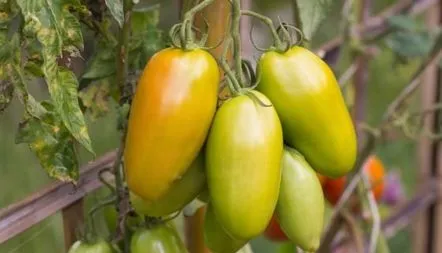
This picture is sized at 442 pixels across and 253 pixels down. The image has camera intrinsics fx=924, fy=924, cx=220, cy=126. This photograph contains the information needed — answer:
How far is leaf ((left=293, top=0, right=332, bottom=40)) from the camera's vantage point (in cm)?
76

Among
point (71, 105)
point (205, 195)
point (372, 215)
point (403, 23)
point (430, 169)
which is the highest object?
point (71, 105)

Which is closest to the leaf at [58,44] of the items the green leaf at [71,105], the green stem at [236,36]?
the green leaf at [71,105]

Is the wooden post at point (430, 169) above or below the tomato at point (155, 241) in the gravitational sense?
below

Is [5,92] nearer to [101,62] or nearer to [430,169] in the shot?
[101,62]

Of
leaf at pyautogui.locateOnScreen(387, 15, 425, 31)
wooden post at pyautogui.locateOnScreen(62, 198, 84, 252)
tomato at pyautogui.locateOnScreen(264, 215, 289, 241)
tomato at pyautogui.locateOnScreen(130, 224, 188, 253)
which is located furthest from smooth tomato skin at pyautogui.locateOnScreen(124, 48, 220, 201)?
leaf at pyautogui.locateOnScreen(387, 15, 425, 31)

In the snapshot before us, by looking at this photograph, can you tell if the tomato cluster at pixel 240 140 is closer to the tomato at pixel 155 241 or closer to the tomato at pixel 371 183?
the tomato at pixel 155 241

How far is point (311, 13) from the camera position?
0.76 m

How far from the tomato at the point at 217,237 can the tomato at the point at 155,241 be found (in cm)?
4

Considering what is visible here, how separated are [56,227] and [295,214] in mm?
295

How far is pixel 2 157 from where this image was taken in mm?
809

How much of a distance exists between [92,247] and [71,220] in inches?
5.9

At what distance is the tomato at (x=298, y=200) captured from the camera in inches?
26.1

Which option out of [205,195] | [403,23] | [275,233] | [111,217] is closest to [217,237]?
[205,195]

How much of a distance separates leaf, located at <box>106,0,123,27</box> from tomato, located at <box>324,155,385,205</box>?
66 centimetres
